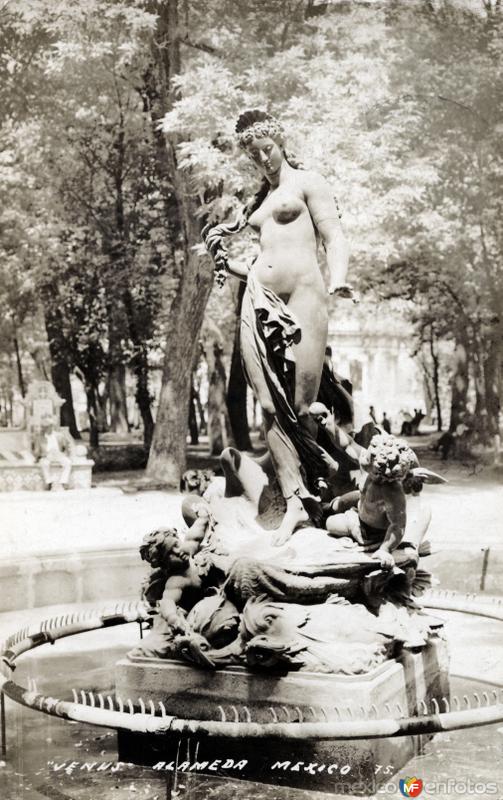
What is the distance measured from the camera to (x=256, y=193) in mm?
5551

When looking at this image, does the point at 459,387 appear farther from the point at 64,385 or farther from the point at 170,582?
the point at 170,582

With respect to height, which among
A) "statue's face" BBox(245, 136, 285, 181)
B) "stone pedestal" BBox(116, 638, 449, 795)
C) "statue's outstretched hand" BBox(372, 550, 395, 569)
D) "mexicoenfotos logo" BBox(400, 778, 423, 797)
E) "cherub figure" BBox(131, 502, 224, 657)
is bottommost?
"mexicoenfotos logo" BBox(400, 778, 423, 797)

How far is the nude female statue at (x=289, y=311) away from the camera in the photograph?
5.19m

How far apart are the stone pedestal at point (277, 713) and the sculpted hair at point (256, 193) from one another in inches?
85.3

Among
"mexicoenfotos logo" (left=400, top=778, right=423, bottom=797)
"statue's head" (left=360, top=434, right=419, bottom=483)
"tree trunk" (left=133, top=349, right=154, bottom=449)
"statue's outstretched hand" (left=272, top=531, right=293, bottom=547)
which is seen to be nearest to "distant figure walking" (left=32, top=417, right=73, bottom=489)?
"tree trunk" (left=133, top=349, right=154, bottom=449)

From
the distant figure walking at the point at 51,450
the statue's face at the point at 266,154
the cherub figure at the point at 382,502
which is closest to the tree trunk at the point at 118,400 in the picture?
the distant figure walking at the point at 51,450

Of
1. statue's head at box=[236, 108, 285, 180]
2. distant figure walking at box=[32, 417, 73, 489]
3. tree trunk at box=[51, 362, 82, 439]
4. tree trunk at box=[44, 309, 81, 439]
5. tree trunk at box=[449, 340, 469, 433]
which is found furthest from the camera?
tree trunk at box=[51, 362, 82, 439]

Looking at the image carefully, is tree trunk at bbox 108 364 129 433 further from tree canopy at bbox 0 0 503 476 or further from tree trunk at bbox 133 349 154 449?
tree trunk at bbox 133 349 154 449

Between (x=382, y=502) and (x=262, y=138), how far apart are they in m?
2.10

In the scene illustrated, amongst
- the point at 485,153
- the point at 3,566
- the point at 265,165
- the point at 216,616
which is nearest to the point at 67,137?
the point at 485,153

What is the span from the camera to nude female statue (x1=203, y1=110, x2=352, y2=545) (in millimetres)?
5188

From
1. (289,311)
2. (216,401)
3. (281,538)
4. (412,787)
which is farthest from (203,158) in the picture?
(412,787)

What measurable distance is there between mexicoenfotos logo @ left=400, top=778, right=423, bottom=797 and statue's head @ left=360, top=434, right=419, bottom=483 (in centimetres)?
129

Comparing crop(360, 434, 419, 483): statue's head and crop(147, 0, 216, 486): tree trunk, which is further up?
crop(147, 0, 216, 486): tree trunk
